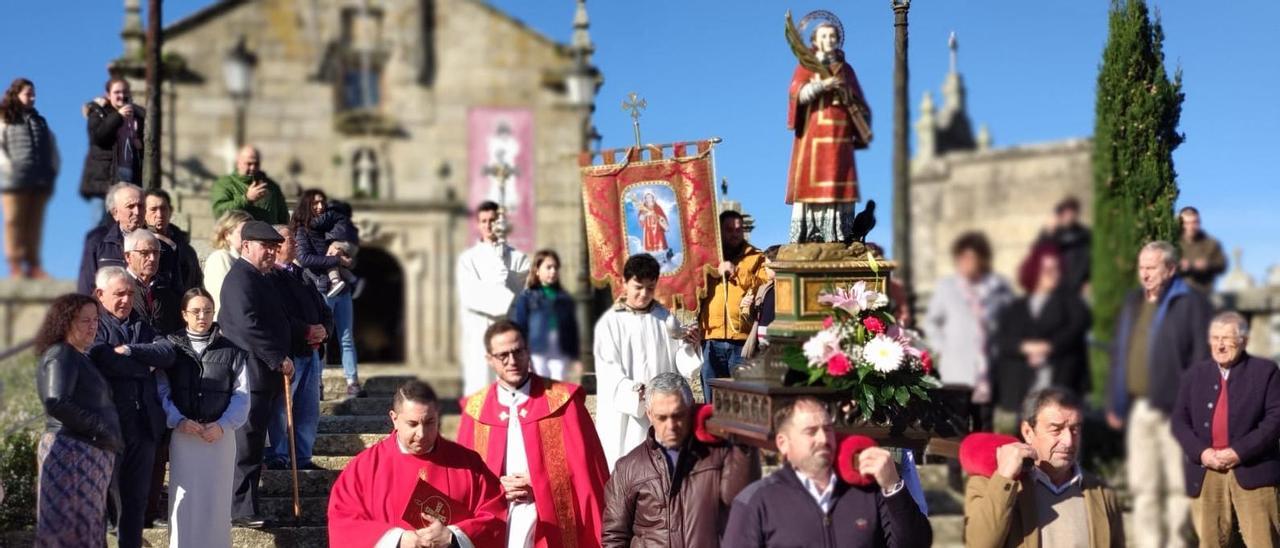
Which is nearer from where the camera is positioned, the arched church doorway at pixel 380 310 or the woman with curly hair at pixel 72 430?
the woman with curly hair at pixel 72 430

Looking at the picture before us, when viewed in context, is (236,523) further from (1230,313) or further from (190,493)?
(1230,313)

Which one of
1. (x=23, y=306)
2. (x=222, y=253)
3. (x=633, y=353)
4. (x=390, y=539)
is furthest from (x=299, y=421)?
(x=23, y=306)

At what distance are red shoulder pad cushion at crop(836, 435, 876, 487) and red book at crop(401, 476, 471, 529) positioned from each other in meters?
2.15

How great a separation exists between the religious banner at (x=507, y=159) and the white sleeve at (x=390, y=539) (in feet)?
75.5

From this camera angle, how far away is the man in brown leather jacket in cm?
785

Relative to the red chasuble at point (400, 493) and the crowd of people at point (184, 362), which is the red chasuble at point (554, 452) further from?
the crowd of people at point (184, 362)

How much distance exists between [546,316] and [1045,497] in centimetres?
809

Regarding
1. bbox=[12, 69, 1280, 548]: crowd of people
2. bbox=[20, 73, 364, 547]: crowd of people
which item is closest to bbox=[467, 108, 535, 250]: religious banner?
bbox=[12, 69, 1280, 548]: crowd of people

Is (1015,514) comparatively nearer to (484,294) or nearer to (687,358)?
(687,358)

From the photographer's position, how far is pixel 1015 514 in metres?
7.19

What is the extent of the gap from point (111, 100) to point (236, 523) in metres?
4.87

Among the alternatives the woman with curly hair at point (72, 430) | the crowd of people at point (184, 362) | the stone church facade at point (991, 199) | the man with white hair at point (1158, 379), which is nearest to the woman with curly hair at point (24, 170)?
the crowd of people at point (184, 362)

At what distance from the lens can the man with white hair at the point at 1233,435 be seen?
975 centimetres

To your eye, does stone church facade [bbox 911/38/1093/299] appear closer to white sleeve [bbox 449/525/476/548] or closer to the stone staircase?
the stone staircase
